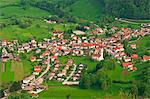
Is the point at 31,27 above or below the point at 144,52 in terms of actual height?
above

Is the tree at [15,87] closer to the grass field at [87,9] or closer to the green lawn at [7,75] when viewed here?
the green lawn at [7,75]

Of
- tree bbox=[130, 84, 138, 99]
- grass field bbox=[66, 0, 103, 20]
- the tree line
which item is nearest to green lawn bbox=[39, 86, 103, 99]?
tree bbox=[130, 84, 138, 99]

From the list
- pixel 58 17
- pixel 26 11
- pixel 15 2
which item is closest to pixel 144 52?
pixel 58 17

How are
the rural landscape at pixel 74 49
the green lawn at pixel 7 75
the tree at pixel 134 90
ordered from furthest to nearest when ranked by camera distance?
1. the green lawn at pixel 7 75
2. the rural landscape at pixel 74 49
3. the tree at pixel 134 90

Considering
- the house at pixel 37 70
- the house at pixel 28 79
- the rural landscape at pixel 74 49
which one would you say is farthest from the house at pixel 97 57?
the house at pixel 28 79

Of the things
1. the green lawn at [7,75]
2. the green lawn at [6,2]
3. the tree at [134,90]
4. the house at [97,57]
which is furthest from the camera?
the green lawn at [6,2]

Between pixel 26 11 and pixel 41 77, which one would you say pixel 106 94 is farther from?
pixel 26 11

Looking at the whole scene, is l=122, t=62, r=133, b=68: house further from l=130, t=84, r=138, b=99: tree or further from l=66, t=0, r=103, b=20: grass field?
l=66, t=0, r=103, b=20: grass field

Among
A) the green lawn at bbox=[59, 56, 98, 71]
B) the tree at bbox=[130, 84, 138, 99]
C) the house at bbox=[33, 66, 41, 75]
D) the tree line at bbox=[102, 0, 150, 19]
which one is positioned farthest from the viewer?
the tree line at bbox=[102, 0, 150, 19]
